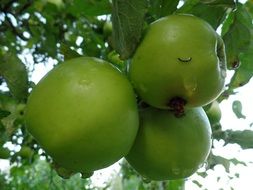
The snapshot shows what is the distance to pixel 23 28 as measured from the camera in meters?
3.29

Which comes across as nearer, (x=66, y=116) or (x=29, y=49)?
(x=66, y=116)

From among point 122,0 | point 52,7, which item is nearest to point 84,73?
point 122,0

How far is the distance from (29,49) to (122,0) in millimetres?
2365

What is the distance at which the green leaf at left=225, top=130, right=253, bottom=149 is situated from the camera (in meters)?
1.67

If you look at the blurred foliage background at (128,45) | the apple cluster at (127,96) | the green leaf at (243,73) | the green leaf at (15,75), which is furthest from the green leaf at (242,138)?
the green leaf at (15,75)

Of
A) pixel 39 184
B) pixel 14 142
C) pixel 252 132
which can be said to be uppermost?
pixel 252 132

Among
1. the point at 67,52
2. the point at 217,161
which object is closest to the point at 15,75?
the point at 67,52

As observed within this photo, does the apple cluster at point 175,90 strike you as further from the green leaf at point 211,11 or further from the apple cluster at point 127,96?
the green leaf at point 211,11

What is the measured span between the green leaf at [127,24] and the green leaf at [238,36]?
0.99 feet

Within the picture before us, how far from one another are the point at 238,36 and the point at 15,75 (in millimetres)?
662

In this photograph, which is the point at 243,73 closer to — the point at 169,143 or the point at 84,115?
the point at 169,143

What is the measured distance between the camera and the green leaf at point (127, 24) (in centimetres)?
119

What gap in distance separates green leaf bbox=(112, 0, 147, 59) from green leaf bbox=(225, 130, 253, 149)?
2.22 feet

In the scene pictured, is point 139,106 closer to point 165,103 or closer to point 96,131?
point 165,103
